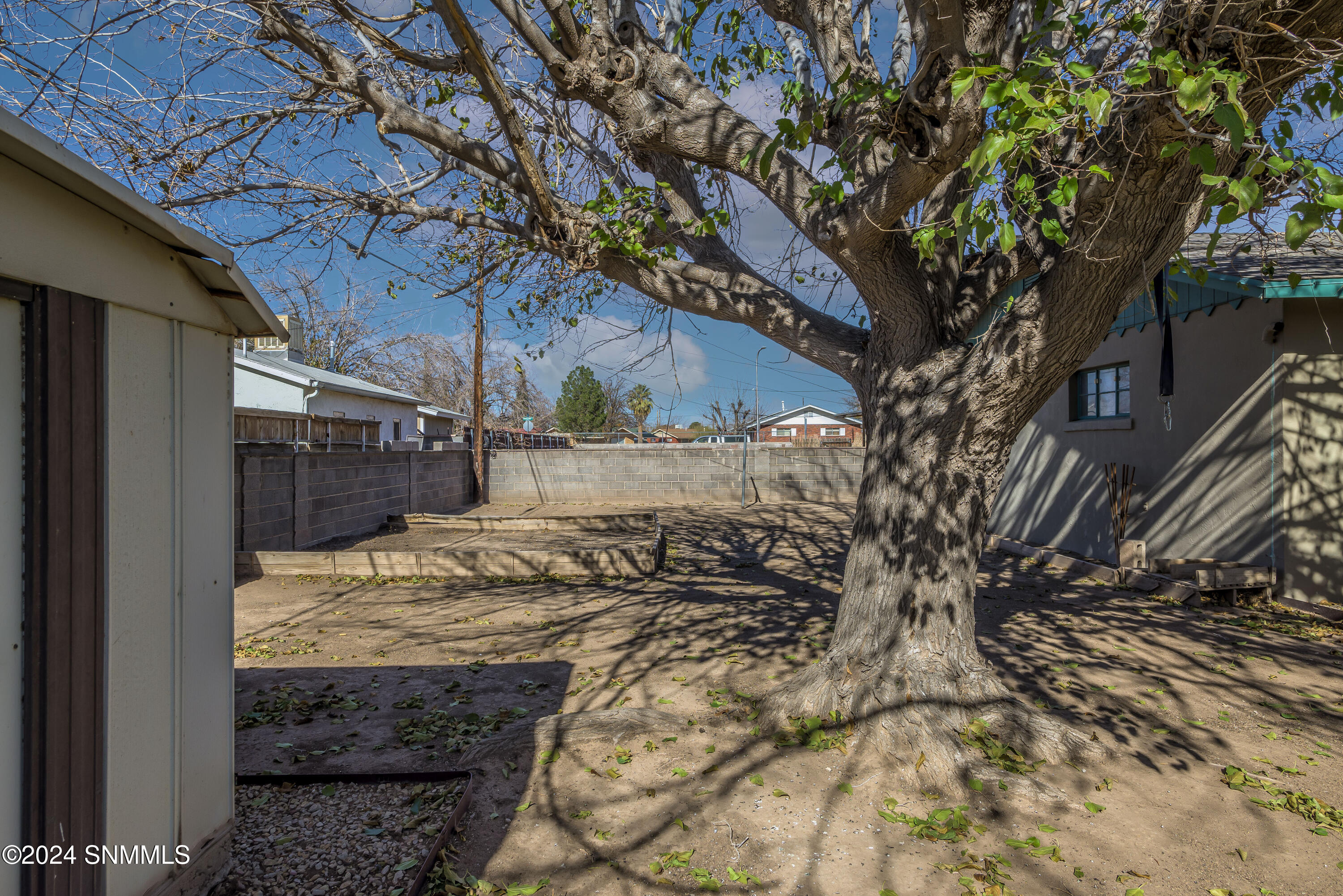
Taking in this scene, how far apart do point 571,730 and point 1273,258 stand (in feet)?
28.1

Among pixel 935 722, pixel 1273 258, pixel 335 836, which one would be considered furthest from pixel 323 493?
pixel 1273 258

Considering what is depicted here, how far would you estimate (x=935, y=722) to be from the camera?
3.45 metres

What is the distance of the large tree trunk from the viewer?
11.5 ft

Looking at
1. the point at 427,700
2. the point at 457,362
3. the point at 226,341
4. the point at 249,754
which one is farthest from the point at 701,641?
the point at 457,362

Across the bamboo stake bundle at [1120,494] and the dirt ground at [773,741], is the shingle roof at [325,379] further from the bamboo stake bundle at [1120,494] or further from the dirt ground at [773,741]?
the bamboo stake bundle at [1120,494]

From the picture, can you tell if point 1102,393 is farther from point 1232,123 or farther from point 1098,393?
point 1232,123

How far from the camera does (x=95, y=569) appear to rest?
193 centimetres

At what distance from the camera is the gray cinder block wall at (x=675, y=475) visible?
18.1 metres

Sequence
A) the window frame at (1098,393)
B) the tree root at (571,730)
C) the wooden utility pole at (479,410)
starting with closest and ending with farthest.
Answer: the tree root at (571,730)
the window frame at (1098,393)
the wooden utility pole at (479,410)

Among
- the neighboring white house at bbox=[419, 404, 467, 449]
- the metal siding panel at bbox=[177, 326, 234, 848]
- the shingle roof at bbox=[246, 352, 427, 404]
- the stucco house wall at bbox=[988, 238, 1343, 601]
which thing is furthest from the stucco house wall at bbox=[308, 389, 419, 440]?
the stucco house wall at bbox=[988, 238, 1343, 601]

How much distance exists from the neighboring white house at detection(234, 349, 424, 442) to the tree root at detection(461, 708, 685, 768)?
13.5 m

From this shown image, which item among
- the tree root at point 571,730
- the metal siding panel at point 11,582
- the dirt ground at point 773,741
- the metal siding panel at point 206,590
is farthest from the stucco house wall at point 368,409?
the metal siding panel at point 11,582

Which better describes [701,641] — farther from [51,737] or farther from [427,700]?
[51,737]

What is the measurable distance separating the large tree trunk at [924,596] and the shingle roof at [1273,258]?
3399 mm
